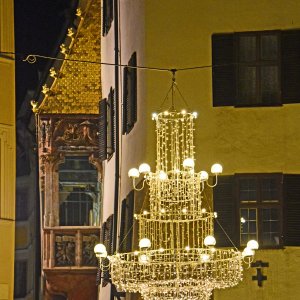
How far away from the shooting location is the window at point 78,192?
46625 millimetres

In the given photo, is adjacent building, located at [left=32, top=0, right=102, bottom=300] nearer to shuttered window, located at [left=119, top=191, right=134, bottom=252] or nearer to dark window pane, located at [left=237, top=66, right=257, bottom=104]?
shuttered window, located at [left=119, top=191, right=134, bottom=252]

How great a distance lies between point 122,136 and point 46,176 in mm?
7652

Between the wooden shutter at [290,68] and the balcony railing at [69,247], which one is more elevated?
the wooden shutter at [290,68]

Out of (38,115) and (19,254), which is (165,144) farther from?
(19,254)

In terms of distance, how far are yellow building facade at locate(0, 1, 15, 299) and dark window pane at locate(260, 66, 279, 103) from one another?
11.9 meters

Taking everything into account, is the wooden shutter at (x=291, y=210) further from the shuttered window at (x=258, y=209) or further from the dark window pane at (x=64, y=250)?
the dark window pane at (x=64, y=250)

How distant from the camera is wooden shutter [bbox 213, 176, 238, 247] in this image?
33969mm

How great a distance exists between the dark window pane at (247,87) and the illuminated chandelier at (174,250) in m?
1.94

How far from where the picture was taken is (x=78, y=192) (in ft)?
156

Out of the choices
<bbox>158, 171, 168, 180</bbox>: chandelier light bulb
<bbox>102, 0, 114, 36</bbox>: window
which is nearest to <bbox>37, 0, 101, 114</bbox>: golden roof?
<bbox>102, 0, 114, 36</bbox>: window

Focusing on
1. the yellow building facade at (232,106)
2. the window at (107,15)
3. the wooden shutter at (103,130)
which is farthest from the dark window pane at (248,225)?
the window at (107,15)

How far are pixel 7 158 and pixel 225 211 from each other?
12129 millimetres

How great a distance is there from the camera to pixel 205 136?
3428 centimetres

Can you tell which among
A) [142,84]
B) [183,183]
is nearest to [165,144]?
[183,183]
